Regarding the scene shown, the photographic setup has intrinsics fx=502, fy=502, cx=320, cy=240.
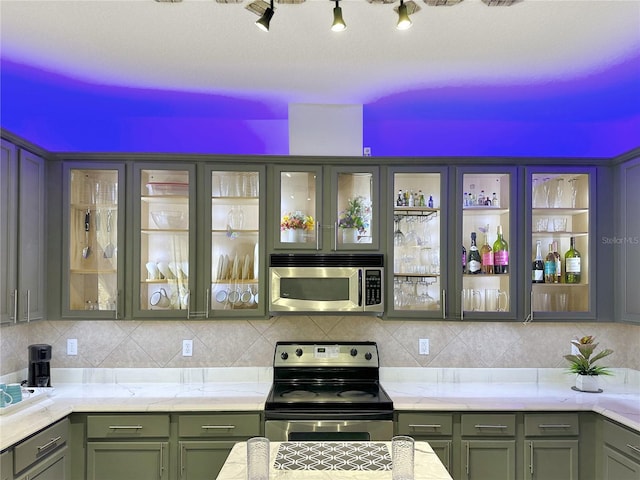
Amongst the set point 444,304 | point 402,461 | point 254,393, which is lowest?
point 254,393

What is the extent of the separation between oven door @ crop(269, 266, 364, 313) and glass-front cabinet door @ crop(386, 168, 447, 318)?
0.26 m

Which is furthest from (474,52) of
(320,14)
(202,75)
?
(202,75)

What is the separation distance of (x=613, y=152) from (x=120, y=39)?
11.0 ft

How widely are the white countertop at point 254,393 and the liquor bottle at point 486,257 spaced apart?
75cm

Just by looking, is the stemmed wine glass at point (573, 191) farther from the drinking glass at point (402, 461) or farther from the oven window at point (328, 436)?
the drinking glass at point (402, 461)

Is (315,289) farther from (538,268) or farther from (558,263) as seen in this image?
(558,263)

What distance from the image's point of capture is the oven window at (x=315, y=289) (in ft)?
10.3

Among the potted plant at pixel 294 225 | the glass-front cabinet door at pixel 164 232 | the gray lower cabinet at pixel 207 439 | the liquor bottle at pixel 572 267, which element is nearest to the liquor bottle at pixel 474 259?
the liquor bottle at pixel 572 267

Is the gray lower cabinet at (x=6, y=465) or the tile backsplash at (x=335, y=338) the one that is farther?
the tile backsplash at (x=335, y=338)

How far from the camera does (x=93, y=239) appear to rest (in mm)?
3223

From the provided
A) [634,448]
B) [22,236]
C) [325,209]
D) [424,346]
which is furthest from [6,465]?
[634,448]

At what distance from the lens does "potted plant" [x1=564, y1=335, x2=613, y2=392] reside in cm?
322

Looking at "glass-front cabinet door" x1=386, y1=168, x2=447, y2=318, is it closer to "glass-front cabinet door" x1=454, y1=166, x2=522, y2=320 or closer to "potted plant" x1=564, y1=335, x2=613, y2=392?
"glass-front cabinet door" x1=454, y1=166, x2=522, y2=320

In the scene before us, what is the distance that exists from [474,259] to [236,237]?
5.12 ft
